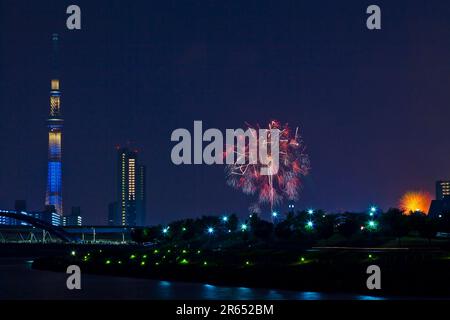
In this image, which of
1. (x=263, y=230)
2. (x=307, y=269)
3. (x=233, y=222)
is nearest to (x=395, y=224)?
(x=307, y=269)

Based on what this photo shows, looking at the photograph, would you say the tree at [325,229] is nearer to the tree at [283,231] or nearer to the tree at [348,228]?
the tree at [348,228]

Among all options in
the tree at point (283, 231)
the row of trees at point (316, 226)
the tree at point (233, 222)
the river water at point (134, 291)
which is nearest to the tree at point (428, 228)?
the row of trees at point (316, 226)

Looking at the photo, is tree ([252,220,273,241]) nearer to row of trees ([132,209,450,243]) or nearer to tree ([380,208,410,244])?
row of trees ([132,209,450,243])

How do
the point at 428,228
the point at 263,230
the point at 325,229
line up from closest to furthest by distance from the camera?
1. the point at 428,228
2. the point at 325,229
3. the point at 263,230

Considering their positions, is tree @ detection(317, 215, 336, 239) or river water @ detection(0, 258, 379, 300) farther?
tree @ detection(317, 215, 336, 239)

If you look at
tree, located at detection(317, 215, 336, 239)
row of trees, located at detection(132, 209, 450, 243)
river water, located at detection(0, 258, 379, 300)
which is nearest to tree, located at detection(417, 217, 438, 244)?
row of trees, located at detection(132, 209, 450, 243)

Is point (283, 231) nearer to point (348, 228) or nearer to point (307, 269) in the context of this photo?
point (348, 228)
